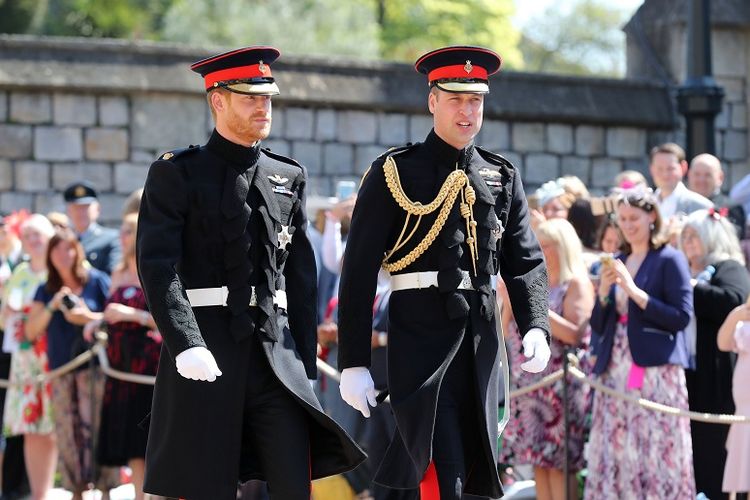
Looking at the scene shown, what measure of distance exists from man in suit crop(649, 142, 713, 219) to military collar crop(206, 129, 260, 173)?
13.1 ft

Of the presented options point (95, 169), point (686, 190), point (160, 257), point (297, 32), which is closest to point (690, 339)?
point (686, 190)

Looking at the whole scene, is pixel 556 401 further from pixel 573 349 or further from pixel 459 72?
pixel 459 72

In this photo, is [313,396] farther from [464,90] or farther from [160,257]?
[464,90]

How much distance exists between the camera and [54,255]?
8438 mm

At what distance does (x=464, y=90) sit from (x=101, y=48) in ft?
24.3

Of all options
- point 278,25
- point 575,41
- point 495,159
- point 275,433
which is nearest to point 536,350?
point 495,159

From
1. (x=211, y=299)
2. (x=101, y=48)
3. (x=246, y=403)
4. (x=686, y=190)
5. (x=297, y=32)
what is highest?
(x=297, y=32)

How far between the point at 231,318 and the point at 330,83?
25.1 ft

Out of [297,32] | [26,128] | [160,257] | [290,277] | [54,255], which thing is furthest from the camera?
[297,32]

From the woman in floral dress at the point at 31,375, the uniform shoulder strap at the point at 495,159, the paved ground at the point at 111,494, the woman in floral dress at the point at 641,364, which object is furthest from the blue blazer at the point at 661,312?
the woman in floral dress at the point at 31,375

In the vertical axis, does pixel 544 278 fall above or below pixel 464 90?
below

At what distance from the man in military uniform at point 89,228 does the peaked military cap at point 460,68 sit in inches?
190

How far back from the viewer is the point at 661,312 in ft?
21.8

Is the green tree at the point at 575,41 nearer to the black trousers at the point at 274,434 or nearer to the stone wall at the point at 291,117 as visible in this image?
the stone wall at the point at 291,117
